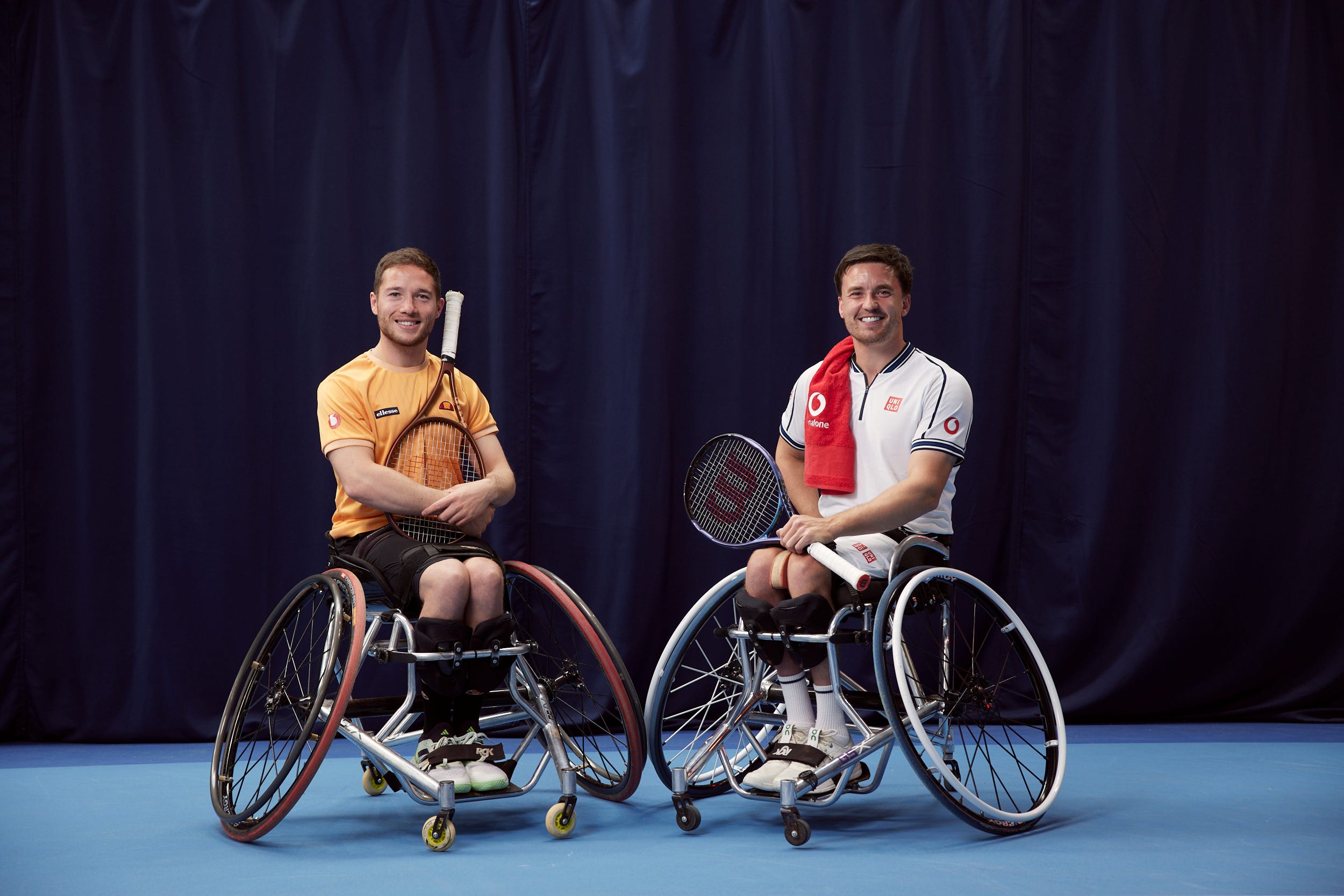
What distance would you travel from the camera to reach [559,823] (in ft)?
7.88

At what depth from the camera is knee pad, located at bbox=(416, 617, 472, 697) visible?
7.76ft

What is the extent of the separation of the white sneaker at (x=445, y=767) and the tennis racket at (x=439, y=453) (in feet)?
1.46

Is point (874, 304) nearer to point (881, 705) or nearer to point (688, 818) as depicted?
point (881, 705)

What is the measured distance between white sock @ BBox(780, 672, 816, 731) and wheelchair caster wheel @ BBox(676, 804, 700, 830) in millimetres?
282

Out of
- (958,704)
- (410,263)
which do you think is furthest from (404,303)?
(958,704)

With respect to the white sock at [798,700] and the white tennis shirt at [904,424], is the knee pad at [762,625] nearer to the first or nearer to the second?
the white sock at [798,700]

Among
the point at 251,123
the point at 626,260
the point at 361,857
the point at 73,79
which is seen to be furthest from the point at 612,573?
the point at 73,79

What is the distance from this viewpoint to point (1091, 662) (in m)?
3.89

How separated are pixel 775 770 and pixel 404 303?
1.33 metres

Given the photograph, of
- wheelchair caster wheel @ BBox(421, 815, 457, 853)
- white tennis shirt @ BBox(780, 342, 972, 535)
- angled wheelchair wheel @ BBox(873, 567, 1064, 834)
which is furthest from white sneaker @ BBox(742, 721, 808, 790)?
wheelchair caster wheel @ BBox(421, 815, 457, 853)

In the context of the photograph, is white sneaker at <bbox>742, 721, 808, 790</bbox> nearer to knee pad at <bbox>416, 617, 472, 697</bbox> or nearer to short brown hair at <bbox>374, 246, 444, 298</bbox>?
knee pad at <bbox>416, 617, 472, 697</bbox>

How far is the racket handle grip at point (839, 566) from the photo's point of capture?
230 centimetres

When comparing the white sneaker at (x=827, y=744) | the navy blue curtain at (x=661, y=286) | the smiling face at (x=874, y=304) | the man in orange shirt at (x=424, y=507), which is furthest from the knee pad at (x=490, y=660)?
the navy blue curtain at (x=661, y=286)

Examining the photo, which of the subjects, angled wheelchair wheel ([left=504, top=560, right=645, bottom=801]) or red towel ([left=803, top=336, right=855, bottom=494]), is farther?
red towel ([left=803, top=336, right=855, bottom=494])
